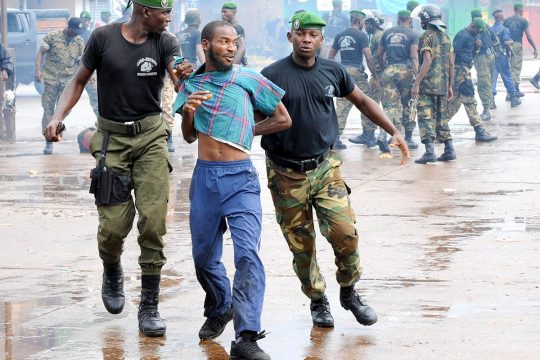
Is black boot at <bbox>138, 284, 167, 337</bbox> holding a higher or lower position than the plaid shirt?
lower

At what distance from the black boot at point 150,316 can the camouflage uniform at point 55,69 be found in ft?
35.5

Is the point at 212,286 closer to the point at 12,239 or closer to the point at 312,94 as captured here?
the point at 312,94

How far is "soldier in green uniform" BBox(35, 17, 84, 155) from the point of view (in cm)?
1705

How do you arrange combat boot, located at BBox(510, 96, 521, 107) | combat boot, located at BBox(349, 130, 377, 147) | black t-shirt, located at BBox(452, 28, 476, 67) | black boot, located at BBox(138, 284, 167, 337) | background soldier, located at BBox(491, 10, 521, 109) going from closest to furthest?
black boot, located at BBox(138, 284, 167, 337)
combat boot, located at BBox(349, 130, 377, 147)
black t-shirt, located at BBox(452, 28, 476, 67)
combat boot, located at BBox(510, 96, 521, 107)
background soldier, located at BBox(491, 10, 521, 109)

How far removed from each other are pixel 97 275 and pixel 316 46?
2.41 meters

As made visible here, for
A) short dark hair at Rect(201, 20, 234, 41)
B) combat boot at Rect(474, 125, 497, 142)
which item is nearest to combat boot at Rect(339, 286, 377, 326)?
short dark hair at Rect(201, 20, 234, 41)

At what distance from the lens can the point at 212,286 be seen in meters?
6.21

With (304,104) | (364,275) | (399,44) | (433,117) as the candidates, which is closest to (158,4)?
(304,104)

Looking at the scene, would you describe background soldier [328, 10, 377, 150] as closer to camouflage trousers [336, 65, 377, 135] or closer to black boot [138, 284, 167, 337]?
camouflage trousers [336, 65, 377, 135]

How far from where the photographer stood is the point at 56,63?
56.0 feet

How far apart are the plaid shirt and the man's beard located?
2 cm

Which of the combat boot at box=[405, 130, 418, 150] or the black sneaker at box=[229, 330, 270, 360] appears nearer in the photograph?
the black sneaker at box=[229, 330, 270, 360]

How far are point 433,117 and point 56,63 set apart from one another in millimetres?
5593

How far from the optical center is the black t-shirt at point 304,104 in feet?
21.4
